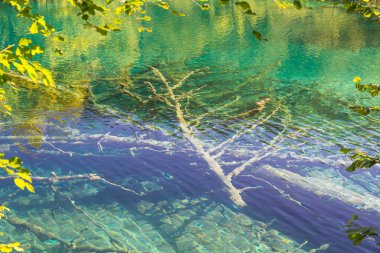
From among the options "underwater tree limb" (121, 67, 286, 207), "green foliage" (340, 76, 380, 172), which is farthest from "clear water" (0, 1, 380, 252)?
"green foliage" (340, 76, 380, 172)

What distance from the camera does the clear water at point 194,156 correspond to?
39.1 ft

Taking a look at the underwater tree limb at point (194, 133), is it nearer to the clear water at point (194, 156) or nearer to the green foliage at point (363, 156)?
the clear water at point (194, 156)

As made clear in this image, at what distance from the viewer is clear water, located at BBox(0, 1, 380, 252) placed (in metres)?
11.9

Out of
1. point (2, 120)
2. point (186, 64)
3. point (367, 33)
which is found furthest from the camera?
point (367, 33)

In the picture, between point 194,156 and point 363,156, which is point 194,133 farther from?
point 363,156

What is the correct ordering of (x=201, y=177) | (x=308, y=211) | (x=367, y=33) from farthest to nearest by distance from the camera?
(x=367, y=33) < (x=201, y=177) < (x=308, y=211)

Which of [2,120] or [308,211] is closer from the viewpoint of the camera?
[308,211]

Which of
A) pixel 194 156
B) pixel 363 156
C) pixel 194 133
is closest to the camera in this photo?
pixel 363 156

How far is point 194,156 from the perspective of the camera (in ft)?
52.8

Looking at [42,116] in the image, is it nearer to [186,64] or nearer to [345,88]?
[186,64]

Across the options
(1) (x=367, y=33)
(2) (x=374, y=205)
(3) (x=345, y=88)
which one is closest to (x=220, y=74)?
(3) (x=345, y=88)

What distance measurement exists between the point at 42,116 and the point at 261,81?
1387cm

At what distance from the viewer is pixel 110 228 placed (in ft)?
39.4

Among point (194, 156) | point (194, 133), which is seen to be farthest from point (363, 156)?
point (194, 133)
